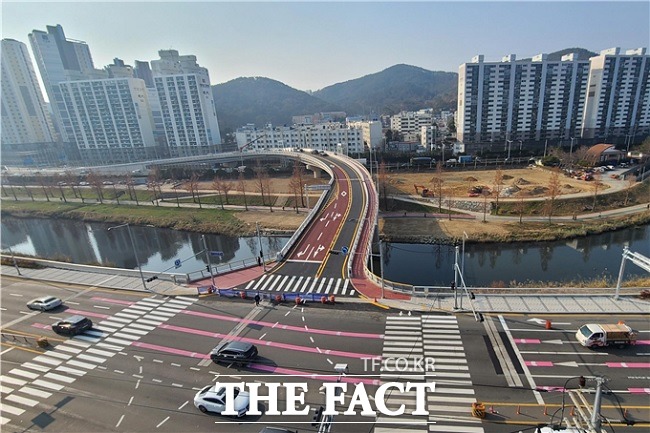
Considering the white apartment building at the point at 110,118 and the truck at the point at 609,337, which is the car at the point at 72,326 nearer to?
the truck at the point at 609,337

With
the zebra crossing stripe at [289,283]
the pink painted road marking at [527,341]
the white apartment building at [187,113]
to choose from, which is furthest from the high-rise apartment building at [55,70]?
the pink painted road marking at [527,341]

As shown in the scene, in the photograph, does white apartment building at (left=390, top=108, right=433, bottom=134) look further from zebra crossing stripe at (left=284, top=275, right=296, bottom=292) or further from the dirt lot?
zebra crossing stripe at (left=284, top=275, right=296, bottom=292)

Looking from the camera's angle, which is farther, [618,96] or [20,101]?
[20,101]

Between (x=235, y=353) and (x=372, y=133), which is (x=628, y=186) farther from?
(x=372, y=133)

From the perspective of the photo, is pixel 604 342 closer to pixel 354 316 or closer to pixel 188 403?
pixel 354 316

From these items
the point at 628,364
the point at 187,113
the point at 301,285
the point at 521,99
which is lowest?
the point at 628,364

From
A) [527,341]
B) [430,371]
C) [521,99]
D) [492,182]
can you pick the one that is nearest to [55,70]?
[492,182]
